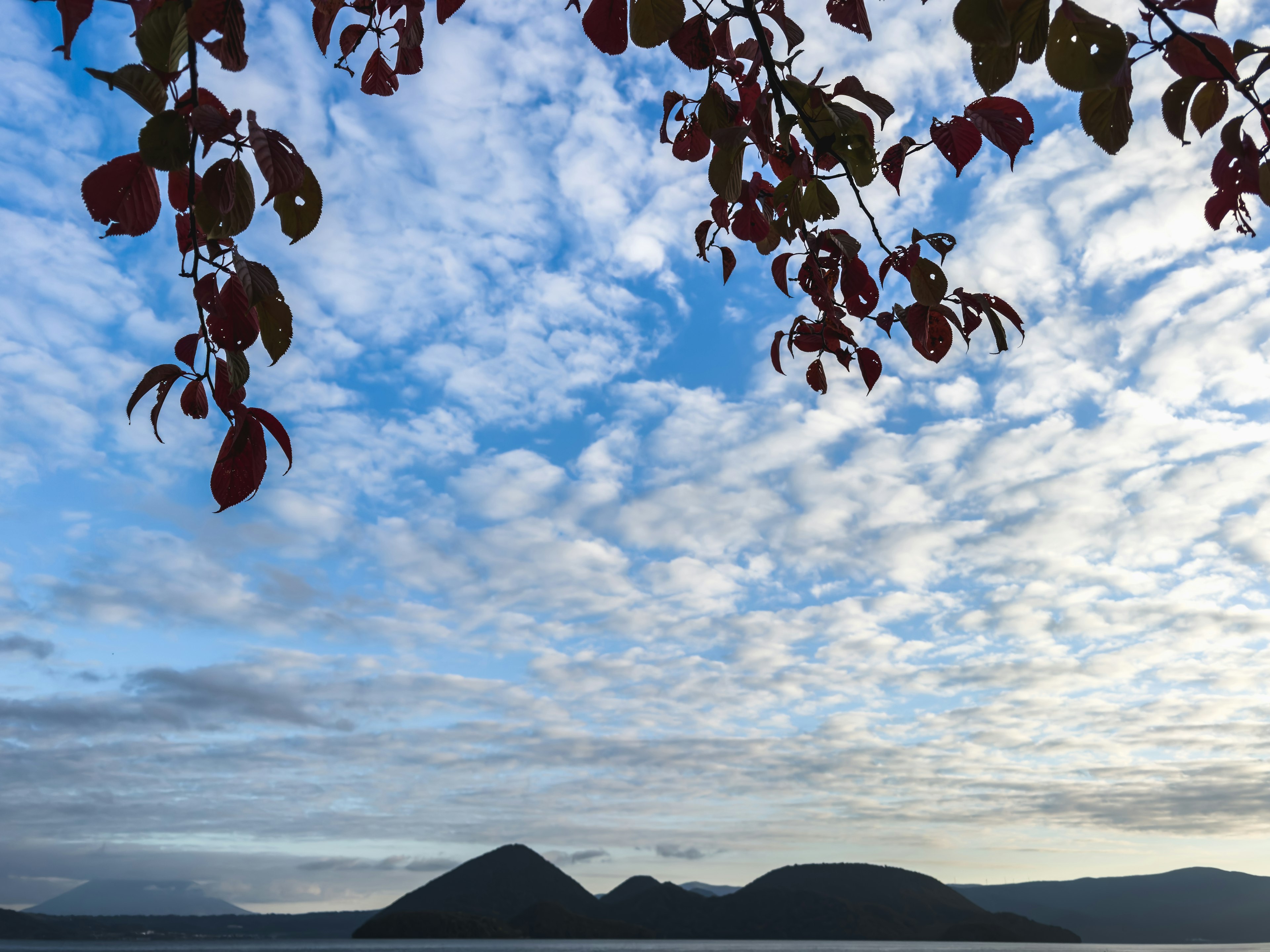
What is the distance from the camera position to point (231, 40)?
10.0 feet

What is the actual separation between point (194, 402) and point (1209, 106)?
16.2ft

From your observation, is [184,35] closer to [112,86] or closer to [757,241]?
[112,86]

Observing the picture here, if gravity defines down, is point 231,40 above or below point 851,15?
below

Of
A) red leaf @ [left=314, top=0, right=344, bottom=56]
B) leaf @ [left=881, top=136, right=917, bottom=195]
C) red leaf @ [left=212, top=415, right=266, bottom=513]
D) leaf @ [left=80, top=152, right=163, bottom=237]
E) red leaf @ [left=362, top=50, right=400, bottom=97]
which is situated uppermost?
red leaf @ [left=362, top=50, right=400, bottom=97]

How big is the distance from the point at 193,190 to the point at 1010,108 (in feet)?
12.8

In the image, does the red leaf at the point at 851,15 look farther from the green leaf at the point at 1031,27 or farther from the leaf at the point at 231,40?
the leaf at the point at 231,40

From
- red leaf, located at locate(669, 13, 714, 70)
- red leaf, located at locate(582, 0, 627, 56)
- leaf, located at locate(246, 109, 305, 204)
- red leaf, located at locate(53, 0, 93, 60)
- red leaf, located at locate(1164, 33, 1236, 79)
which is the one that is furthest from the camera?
red leaf, located at locate(669, 13, 714, 70)

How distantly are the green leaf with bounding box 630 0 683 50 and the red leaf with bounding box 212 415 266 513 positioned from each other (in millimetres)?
2344

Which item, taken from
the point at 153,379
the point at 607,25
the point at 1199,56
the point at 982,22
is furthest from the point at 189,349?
the point at 1199,56

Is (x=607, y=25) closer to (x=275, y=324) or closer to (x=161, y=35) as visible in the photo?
(x=161, y=35)

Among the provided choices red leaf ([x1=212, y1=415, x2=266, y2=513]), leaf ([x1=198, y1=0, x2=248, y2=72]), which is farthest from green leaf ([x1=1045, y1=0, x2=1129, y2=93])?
red leaf ([x1=212, y1=415, x2=266, y2=513])

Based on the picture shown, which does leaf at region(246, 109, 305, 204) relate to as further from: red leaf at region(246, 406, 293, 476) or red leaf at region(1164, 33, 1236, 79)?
red leaf at region(1164, 33, 1236, 79)

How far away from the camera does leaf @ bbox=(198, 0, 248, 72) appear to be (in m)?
3.01

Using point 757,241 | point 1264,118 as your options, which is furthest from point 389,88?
point 1264,118
